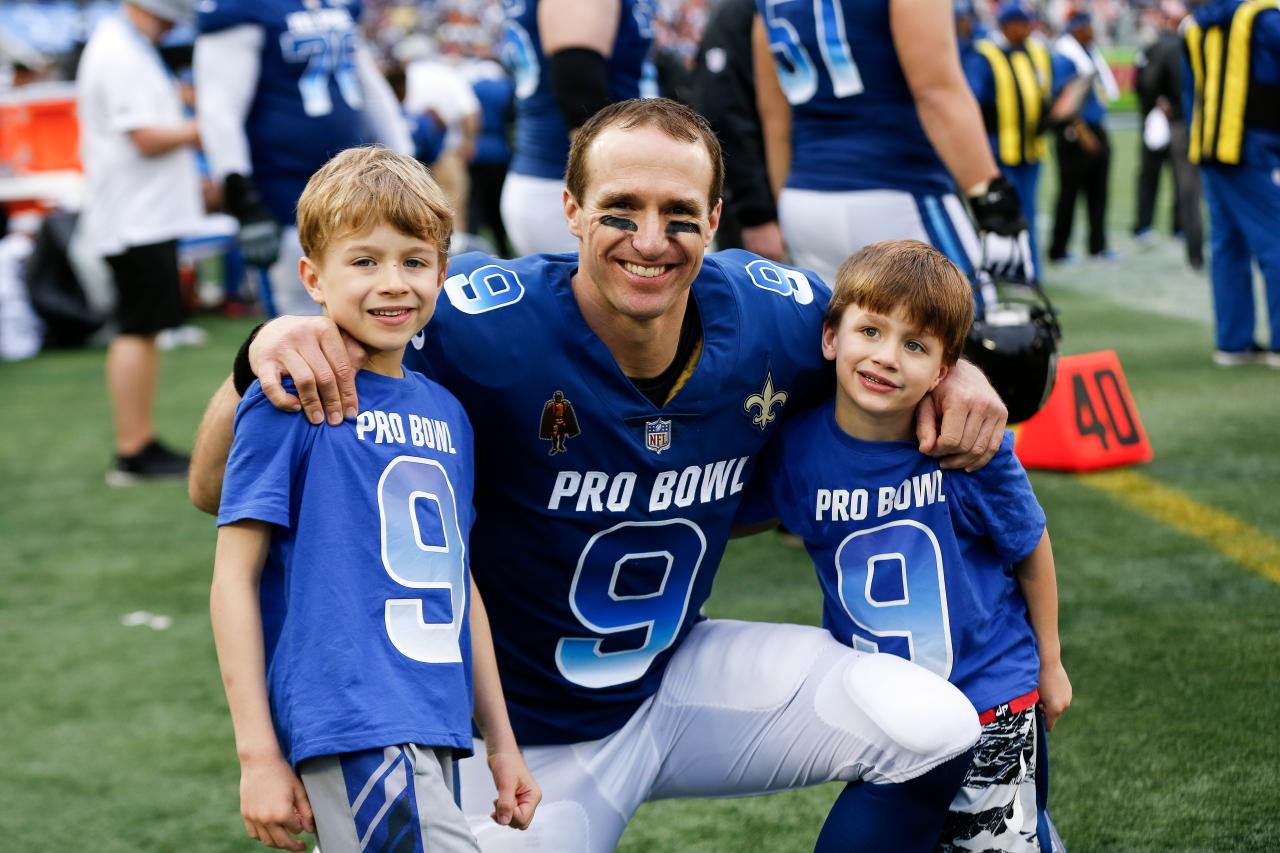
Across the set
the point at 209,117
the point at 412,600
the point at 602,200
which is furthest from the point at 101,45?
the point at 412,600

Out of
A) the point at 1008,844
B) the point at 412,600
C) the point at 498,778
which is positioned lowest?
the point at 1008,844

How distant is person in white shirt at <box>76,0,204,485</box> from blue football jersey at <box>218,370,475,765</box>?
3.79 metres

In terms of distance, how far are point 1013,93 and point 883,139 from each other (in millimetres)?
4649

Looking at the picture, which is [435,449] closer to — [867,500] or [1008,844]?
[867,500]

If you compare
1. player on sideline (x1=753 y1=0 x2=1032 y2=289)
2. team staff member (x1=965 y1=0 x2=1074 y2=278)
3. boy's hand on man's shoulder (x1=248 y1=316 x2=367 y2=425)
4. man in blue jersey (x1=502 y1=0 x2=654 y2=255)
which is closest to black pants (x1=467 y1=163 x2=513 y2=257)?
team staff member (x1=965 y1=0 x2=1074 y2=278)

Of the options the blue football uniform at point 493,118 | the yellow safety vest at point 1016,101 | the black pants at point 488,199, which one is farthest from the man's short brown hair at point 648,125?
the black pants at point 488,199

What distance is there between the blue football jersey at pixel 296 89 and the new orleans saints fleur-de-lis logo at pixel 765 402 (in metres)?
2.82

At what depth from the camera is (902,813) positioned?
2.13 metres

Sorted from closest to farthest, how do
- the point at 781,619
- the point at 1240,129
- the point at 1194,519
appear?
the point at 781,619
the point at 1194,519
the point at 1240,129

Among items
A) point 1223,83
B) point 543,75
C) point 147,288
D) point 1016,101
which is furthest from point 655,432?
point 1016,101

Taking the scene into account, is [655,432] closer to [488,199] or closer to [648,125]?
[648,125]

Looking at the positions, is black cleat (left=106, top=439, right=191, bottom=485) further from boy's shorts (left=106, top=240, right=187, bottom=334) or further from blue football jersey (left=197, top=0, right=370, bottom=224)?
blue football jersey (left=197, top=0, right=370, bottom=224)

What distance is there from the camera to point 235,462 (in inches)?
72.2

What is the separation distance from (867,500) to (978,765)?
0.43m
